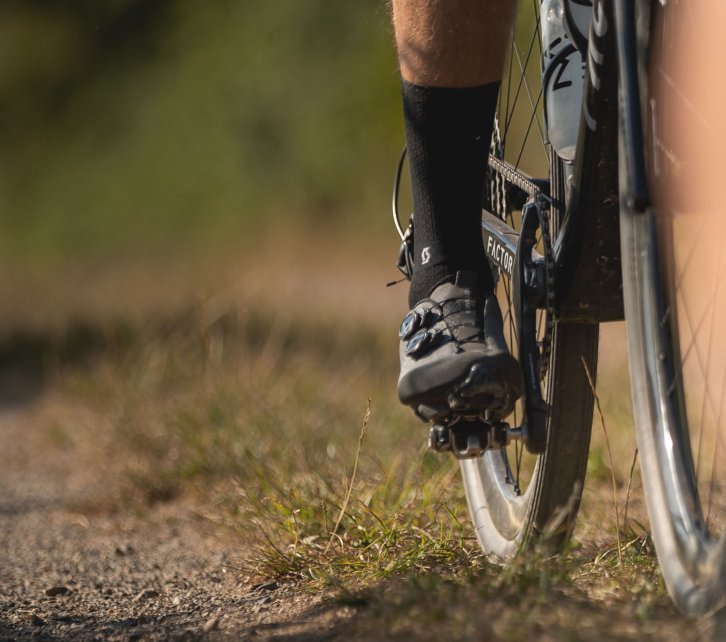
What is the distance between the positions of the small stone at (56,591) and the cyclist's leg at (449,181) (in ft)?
2.69

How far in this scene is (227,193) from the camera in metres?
9.67

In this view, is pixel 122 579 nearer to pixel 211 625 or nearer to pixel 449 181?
pixel 211 625

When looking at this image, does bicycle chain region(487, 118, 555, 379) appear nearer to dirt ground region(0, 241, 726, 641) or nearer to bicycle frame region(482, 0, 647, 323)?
bicycle frame region(482, 0, 647, 323)

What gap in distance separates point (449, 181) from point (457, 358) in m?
0.31

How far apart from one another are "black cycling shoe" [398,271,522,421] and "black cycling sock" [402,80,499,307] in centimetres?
4

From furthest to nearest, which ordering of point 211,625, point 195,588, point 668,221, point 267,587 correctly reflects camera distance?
point 195,588 < point 267,587 < point 211,625 < point 668,221

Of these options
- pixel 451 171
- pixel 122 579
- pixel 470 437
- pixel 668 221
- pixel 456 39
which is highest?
pixel 456 39

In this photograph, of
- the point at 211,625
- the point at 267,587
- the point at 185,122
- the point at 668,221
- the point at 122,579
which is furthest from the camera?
the point at 185,122

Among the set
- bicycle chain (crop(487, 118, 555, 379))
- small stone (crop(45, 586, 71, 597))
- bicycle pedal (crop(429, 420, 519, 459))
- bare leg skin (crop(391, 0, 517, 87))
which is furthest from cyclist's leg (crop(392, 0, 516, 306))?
small stone (crop(45, 586, 71, 597))

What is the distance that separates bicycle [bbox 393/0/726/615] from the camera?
1.41 m

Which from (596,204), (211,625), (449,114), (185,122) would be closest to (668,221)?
(596,204)

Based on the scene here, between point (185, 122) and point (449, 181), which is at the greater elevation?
point (185, 122)

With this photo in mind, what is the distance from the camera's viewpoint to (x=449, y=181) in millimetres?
1855

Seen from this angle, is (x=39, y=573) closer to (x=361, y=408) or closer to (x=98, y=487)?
(x=98, y=487)
